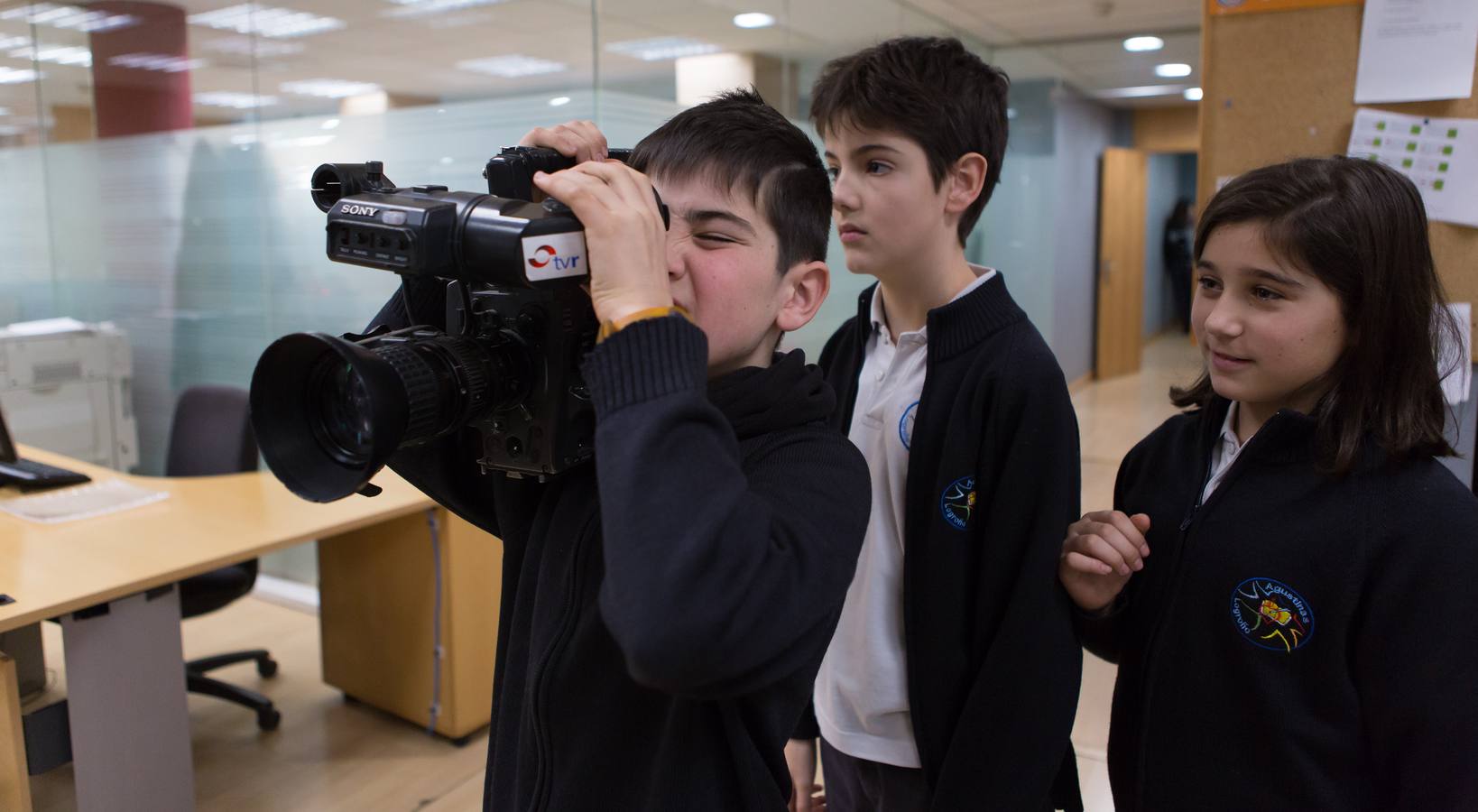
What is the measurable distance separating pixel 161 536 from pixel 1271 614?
2.13 m

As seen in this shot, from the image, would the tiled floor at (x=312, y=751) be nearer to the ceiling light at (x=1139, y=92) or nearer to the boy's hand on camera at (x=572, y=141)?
the boy's hand on camera at (x=572, y=141)

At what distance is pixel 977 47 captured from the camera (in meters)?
4.83

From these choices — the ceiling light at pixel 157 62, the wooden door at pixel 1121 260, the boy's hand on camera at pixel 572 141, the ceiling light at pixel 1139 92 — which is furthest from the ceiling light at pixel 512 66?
the wooden door at pixel 1121 260

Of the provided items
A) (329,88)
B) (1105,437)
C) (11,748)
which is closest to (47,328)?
(329,88)

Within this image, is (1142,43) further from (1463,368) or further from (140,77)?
(140,77)

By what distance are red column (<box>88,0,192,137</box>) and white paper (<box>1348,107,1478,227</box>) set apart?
11.6 feet

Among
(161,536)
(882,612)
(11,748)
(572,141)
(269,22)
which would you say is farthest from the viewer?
(269,22)

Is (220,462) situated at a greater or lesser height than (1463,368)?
lesser

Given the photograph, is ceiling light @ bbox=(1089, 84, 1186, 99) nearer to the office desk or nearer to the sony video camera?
the office desk

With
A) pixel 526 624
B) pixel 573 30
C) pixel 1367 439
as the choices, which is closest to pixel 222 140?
pixel 573 30

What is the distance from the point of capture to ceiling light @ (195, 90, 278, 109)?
328 centimetres

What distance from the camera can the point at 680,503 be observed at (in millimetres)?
623

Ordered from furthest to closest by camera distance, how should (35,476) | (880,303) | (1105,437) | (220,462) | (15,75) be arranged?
(1105,437) → (15,75) → (220,462) → (35,476) → (880,303)

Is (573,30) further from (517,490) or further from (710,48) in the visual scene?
(517,490)
